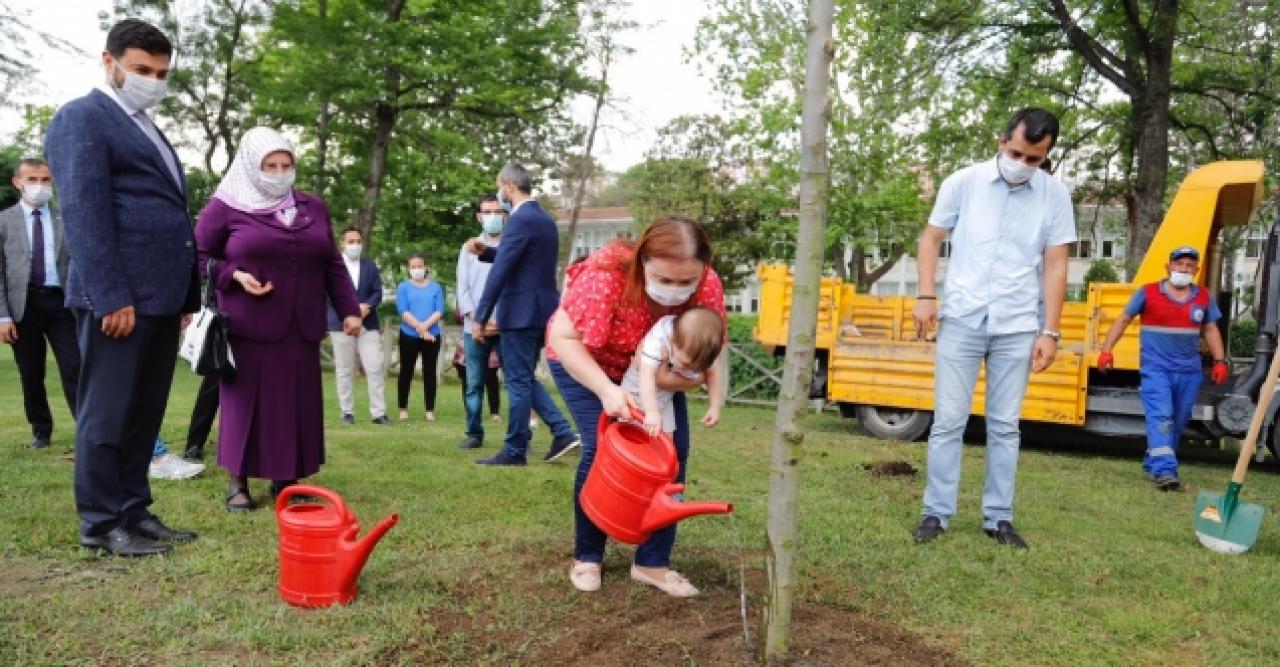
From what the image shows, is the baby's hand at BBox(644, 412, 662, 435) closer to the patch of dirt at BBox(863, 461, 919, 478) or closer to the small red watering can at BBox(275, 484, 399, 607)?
the small red watering can at BBox(275, 484, 399, 607)

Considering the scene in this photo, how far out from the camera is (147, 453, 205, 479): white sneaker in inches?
198

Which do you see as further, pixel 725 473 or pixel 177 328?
pixel 725 473

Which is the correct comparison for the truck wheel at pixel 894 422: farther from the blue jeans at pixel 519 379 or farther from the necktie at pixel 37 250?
the necktie at pixel 37 250

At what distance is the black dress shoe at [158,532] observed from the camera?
3.69m

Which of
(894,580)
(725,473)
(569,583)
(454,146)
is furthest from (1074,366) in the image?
(454,146)

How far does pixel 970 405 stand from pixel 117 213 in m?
3.72

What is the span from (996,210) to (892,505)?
5.72 ft

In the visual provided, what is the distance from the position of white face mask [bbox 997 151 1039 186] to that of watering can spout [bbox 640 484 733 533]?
2432 mm

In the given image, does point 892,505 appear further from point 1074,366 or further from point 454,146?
point 454,146

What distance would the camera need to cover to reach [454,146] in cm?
1997

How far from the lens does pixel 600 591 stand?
3.23m

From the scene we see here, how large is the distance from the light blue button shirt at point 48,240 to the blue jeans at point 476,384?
2.74m

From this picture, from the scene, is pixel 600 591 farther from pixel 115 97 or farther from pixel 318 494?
pixel 115 97

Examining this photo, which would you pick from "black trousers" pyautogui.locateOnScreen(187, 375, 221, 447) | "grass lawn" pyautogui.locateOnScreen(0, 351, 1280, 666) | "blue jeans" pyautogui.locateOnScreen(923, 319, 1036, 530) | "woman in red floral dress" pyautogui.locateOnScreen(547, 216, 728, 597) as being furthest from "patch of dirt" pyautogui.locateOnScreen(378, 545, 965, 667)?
"black trousers" pyautogui.locateOnScreen(187, 375, 221, 447)
